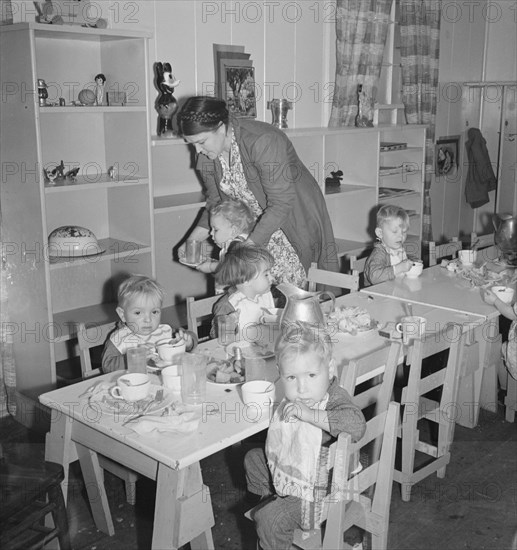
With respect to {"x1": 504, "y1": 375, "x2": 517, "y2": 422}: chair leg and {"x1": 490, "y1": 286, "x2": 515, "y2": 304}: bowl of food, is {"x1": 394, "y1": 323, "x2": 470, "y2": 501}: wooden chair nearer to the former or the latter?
{"x1": 490, "y1": 286, "x2": 515, "y2": 304}: bowl of food

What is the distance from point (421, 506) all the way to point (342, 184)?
3131mm

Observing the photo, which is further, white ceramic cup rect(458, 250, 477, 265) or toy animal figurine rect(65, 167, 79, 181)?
white ceramic cup rect(458, 250, 477, 265)

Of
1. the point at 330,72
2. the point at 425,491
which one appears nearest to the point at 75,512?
the point at 425,491

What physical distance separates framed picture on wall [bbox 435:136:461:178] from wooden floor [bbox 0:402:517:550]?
13.0 feet

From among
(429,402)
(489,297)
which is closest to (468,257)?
(489,297)

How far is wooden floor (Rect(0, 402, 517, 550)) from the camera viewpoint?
8.84ft

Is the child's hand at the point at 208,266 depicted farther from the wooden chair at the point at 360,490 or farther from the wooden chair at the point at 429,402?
the wooden chair at the point at 360,490

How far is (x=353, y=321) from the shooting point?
2.95 m

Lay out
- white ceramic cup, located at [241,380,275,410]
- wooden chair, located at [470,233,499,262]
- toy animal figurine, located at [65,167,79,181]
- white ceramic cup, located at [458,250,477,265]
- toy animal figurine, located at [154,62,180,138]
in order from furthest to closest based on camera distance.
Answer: wooden chair, located at [470,233,499,262] < toy animal figurine, located at [154,62,180,138] < white ceramic cup, located at [458,250,477,265] < toy animal figurine, located at [65,167,79,181] < white ceramic cup, located at [241,380,275,410]

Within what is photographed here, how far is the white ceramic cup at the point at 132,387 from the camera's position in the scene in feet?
7.45

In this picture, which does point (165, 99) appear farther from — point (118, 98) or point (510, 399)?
point (510, 399)

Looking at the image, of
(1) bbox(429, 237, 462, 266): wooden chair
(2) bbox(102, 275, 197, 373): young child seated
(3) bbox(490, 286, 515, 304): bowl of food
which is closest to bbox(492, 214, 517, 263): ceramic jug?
(1) bbox(429, 237, 462, 266): wooden chair

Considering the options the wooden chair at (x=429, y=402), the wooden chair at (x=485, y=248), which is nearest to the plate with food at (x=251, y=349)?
the wooden chair at (x=429, y=402)

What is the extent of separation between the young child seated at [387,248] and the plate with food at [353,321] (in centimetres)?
81
